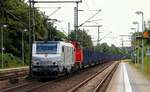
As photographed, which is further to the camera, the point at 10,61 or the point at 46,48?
the point at 10,61

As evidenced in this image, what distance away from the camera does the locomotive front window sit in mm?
35438

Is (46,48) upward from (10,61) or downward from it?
upward

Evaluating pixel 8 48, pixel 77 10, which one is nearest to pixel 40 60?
pixel 77 10

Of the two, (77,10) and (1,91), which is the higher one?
(77,10)

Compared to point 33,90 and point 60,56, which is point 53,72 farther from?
point 33,90

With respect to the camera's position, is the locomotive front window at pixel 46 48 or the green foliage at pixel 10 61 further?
the green foliage at pixel 10 61

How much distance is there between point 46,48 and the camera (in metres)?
35.7

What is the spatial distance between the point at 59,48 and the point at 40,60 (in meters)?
1.74

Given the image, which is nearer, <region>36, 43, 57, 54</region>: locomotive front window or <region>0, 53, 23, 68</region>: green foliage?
<region>36, 43, 57, 54</region>: locomotive front window

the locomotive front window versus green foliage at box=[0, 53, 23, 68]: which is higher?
the locomotive front window

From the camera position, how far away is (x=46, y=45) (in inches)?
1410

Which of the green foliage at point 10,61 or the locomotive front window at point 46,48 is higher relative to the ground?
the locomotive front window at point 46,48

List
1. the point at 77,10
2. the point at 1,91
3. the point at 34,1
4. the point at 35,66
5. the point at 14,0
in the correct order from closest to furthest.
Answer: the point at 1,91 < the point at 35,66 < the point at 34,1 < the point at 77,10 < the point at 14,0

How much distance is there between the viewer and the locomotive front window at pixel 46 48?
116 ft
